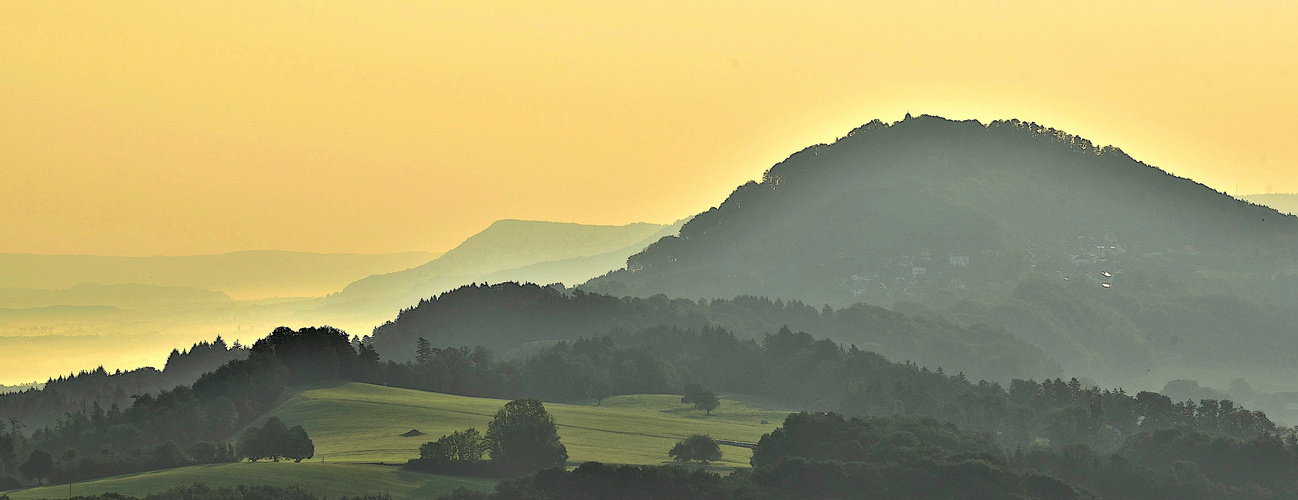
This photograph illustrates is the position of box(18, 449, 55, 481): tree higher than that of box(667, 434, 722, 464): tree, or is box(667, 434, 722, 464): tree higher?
box(18, 449, 55, 481): tree

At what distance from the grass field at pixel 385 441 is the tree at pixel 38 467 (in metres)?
7.28

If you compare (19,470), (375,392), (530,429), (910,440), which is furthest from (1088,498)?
(19,470)

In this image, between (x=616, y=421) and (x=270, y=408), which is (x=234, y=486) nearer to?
(x=270, y=408)

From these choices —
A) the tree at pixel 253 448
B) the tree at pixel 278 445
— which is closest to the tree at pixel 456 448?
the tree at pixel 278 445

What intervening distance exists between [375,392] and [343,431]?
28863 mm

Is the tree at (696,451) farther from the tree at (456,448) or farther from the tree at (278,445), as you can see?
the tree at (278,445)

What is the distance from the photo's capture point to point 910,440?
530 feet

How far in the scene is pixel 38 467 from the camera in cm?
14175

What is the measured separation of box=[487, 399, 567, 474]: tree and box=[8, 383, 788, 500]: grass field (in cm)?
375

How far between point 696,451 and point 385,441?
1413 inches

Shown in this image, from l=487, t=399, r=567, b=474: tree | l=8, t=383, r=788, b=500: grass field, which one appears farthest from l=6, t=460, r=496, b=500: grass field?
l=487, t=399, r=567, b=474: tree

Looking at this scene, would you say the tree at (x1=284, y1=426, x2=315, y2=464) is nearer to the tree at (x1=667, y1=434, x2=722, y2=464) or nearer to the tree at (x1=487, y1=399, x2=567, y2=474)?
the tree at (x1=487, y1=399, x2=567, y2=474)

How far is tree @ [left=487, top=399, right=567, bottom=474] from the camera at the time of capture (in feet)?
482

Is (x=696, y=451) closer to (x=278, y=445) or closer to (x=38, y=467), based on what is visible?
(x=278, y=445)
